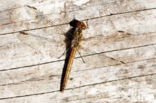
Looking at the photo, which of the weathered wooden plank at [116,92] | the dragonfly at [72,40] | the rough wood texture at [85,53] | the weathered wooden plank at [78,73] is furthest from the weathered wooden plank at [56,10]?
the weathered wooden plank at [116,92]

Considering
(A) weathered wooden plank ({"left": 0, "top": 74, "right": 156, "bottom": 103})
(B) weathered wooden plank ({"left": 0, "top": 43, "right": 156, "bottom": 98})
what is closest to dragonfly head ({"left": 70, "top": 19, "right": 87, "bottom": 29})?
(B) weathered wooden plank ({"left": 0, "top": 43, "right": 156, "bottom": 98})

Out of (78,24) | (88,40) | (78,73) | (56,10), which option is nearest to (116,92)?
(78,73)

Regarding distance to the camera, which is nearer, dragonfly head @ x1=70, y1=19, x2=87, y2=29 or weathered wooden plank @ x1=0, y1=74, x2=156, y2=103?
weathered wooden plank @ x1=0, y1=74, x2=156, y2=103

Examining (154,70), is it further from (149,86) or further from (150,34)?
(150,34)

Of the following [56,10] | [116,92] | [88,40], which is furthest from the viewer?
[56,10]

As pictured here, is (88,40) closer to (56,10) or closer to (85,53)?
(85,53)

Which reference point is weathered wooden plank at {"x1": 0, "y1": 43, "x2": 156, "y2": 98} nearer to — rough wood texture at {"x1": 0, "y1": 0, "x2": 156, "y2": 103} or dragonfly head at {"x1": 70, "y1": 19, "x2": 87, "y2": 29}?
rough wood texture at {"x1": 0, "y1": 0, "x2": 156, "y2": 103}
